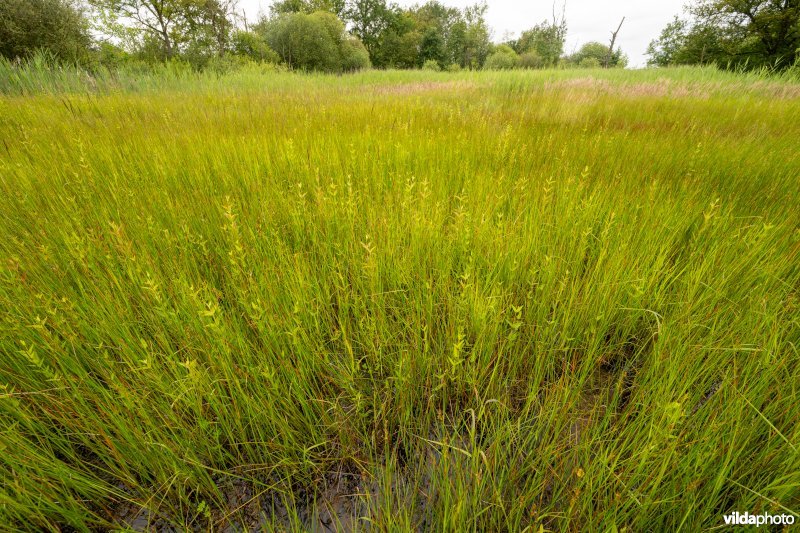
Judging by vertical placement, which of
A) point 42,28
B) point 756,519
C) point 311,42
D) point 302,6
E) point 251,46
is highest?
point 302,6

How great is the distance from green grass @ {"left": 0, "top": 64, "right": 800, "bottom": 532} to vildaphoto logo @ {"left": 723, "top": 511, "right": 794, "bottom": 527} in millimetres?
32

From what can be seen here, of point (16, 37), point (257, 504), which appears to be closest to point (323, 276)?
point (257, 504)

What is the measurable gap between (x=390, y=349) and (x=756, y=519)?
108 cm

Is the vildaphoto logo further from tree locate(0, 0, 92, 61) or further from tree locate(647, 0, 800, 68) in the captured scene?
tree locate(647, 0, 800, 68)

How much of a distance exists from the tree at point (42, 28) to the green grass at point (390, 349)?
546 inches

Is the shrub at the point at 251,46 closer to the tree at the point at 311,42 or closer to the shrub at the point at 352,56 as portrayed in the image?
the tree at the point at 311,42

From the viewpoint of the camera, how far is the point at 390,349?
1322mm

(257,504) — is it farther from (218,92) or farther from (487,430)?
(218,92)

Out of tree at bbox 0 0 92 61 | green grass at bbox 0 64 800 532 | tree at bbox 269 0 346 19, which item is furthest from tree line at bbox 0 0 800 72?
green grass at bbox 0 64 800 532

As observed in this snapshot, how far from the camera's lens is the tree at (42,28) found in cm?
1009

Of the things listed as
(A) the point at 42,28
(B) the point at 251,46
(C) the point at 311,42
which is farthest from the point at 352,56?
(A) the point at 42,28

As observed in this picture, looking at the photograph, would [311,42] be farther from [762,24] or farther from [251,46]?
[762,24]

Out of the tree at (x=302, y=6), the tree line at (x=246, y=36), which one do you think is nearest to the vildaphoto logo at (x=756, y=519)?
the tree line at (x=246, y=36)

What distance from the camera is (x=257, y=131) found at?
3.38 m
